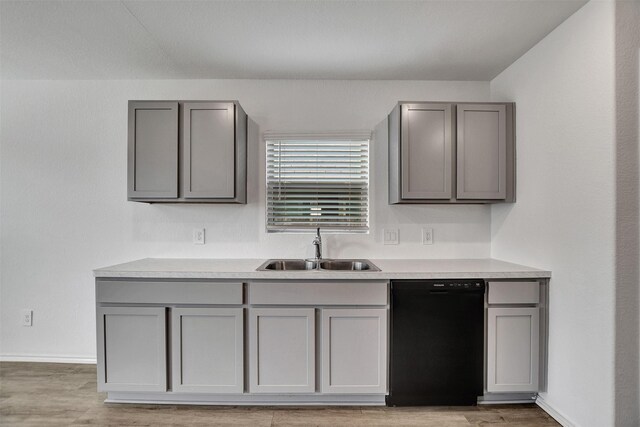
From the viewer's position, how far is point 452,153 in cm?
249

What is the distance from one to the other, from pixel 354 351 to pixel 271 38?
2.09 metres

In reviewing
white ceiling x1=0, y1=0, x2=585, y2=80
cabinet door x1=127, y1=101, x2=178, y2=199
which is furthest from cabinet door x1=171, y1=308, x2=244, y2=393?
white ceiling x1=0, y1=0, x2=585, y2=80

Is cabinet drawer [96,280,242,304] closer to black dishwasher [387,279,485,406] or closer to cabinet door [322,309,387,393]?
cabinet door [322,309,387,393]

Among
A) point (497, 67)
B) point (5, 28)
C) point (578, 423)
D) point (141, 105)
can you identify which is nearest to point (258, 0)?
point (141, 105)

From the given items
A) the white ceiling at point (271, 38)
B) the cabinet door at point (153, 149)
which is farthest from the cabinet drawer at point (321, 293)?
the white ceiling at point (271, 38)

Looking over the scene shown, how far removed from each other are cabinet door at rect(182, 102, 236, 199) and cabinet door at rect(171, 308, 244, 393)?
95 centimetres

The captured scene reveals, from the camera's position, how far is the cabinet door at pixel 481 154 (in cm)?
249

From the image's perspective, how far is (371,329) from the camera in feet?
7.22

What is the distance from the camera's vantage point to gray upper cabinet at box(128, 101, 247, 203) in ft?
8.10

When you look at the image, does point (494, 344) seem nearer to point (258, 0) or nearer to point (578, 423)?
point (578, 423)

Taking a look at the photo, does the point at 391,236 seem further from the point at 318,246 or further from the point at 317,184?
the point at 317,184

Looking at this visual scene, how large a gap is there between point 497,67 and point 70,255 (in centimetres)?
379

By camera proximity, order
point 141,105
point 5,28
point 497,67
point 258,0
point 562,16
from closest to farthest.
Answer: point 258,0, point 562,16, point 5,28, point 141,105, point 497,67

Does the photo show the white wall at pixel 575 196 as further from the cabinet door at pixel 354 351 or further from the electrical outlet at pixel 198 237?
the electrical outlet at pixel 198 237
